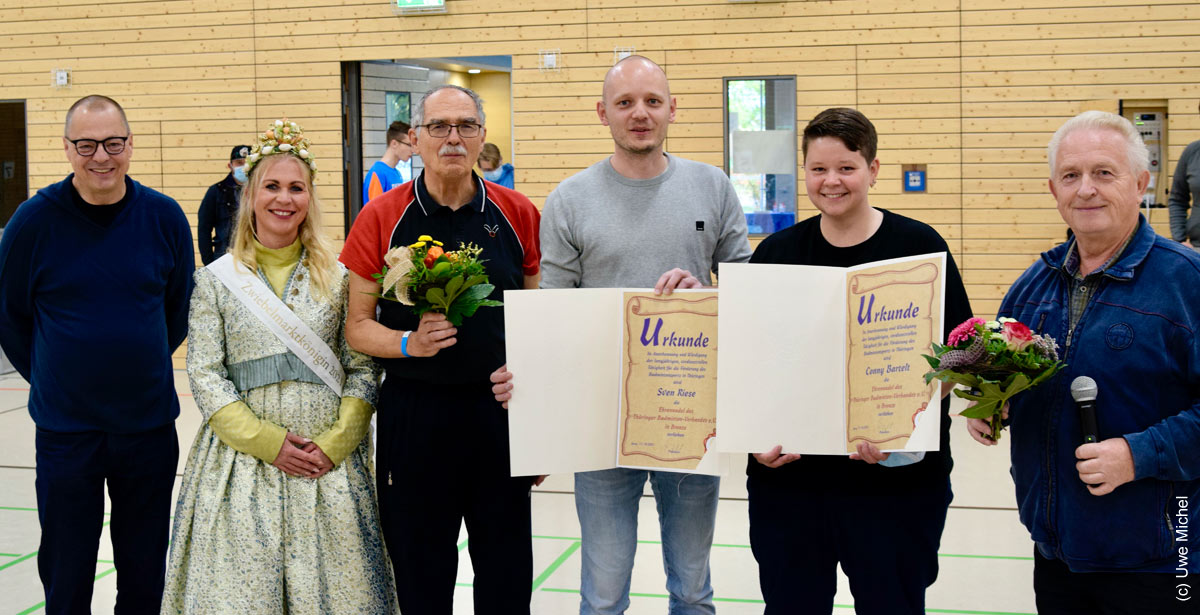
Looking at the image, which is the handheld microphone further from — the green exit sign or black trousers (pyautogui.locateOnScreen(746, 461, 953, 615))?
the green exit sign

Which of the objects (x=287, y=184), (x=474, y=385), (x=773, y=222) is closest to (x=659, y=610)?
(x=474, y=385)

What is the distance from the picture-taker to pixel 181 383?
904 cm

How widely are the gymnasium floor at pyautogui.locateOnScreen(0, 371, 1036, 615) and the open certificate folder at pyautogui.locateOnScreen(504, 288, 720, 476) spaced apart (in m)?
1.45

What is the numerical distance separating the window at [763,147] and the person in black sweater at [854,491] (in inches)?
262

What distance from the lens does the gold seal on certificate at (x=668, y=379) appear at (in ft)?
7.77

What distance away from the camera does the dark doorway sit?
1018 centimetres

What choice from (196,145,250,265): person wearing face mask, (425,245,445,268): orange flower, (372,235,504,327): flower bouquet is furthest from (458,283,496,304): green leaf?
(196,145,250,265): person wearing face mask

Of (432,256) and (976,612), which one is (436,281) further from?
(976,612)

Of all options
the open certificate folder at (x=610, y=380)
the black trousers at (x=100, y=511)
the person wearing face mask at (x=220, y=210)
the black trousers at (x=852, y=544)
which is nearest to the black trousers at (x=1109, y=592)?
the black trousers at (x=852, y=544)

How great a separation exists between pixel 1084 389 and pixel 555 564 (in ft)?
9.02

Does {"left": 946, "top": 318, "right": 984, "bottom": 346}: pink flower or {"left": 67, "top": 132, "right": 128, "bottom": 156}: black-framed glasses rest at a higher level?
{"left": 67, "top": 132, "right": 128, "bottom": 156}: black-framed glasses

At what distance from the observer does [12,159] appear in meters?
10.3

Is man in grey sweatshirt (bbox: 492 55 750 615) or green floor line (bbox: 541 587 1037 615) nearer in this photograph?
man in grey sweatshirt (bbox: 492 55 750 615)

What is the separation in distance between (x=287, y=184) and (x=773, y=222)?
266 inches
